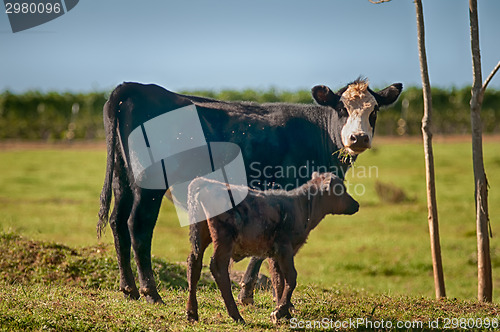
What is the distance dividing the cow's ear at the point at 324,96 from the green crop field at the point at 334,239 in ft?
8.28

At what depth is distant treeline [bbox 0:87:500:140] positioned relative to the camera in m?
47.3

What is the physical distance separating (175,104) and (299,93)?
46.8 meters

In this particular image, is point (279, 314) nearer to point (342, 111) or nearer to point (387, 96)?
point (342, 111)

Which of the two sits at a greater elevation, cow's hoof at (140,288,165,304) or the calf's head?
the calf's head

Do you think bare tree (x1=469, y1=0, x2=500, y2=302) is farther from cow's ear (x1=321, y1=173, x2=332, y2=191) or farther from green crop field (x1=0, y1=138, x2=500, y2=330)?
cow's ear (x1=321, y1=173, x2=332, y2=191)

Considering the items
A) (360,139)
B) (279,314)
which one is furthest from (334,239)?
(279,314)

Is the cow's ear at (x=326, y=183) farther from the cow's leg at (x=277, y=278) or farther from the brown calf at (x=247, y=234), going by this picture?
the cow's leg at (x=277, y=278)

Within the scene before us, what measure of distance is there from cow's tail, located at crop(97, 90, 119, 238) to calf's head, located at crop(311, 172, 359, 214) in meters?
2.53

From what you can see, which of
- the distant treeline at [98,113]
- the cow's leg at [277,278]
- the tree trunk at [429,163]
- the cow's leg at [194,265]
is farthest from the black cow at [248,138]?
the distant treeline at [98,113]

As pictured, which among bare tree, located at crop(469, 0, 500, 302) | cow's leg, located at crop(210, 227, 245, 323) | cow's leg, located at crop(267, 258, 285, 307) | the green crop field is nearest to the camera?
cow's leg, located at crop(210, 227, 245, 323)

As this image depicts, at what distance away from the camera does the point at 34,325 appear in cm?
636

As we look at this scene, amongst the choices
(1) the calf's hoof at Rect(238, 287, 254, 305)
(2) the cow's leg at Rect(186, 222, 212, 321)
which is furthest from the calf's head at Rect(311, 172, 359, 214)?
(1) the calf's hoof at Rect(238, 287, 254, 305)

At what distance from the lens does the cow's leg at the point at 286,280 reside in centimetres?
651

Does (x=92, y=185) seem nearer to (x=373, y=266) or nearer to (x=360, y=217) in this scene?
(x=360, y=217)
